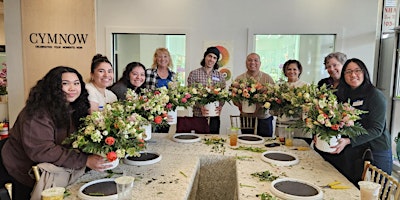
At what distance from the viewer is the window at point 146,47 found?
473cm

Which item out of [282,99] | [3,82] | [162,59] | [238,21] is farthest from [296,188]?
[3,82]

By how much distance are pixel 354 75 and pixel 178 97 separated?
1.40 m

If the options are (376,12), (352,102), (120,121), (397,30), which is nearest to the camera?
(120,121)

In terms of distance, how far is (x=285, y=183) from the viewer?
65.1 inches

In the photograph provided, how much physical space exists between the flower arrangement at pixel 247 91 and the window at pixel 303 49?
195 centimetres

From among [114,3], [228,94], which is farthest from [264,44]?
[114,3]

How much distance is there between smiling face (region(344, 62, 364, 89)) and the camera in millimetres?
2244

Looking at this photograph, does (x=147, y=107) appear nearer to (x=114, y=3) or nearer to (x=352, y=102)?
(x=352, y=102)

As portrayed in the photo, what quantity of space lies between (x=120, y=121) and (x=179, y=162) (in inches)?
25.4

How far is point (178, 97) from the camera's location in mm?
2477

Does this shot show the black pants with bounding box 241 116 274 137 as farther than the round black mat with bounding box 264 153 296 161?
Yes

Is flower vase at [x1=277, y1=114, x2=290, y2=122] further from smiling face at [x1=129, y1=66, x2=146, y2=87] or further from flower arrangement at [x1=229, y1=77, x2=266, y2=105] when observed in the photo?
smiling face at [x1=129, y1=66, x2=146, y2=87]

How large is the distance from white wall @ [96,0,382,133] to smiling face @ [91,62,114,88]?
226 cm

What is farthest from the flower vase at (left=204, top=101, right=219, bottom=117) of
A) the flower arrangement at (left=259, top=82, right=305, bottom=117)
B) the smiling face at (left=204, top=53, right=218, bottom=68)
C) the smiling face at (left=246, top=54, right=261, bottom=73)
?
the smiling face at (left=246, top=54, right=261, bottom=73)
